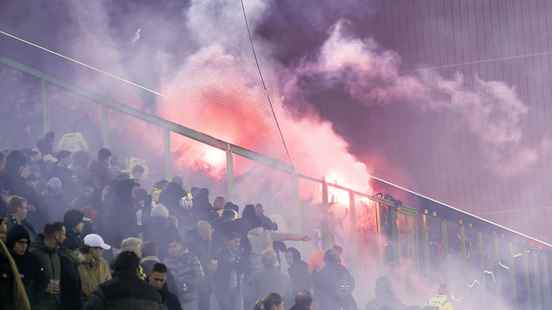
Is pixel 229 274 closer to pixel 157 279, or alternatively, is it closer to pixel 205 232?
pixel 205 232

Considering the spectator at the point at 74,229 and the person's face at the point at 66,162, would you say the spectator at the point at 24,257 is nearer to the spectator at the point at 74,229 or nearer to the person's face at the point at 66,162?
the spectator at the point at 74,229

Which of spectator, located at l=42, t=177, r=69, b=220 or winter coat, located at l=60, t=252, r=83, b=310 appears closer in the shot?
winter coat, located at l=60, t=252, r=83, b=310

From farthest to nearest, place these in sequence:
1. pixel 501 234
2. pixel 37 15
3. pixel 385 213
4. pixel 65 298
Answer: pixel 501 234 → pixel 385 213 → pixel 37 15 → pixel 65 298

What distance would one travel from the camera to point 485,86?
32.6 meters

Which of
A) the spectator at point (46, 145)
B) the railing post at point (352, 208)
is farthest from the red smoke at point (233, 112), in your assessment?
the spectator at point (46, 145)

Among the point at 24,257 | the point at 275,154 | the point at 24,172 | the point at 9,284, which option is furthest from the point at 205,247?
the point at 275,154

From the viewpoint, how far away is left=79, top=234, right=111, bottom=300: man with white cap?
10211 mm

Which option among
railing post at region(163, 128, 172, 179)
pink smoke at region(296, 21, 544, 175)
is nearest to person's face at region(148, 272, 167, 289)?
railing post at region(163, 128, 172, 179)

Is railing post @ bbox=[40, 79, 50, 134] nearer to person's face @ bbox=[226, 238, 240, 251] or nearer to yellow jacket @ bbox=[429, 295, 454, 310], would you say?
person's face @ bbox=[226, 238, 240, 251]

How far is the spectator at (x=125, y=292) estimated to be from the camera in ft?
29.5

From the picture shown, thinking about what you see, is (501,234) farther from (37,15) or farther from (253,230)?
(253,230)

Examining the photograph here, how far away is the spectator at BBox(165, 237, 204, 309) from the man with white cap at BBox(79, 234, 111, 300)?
4.66 ft

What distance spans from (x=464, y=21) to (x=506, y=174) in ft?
14.1

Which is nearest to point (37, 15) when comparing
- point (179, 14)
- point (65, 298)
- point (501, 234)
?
point (179, 14)
